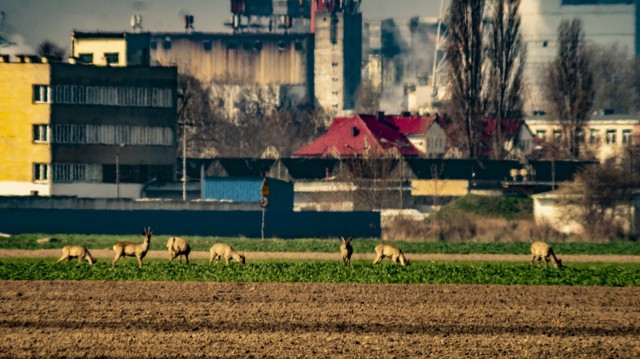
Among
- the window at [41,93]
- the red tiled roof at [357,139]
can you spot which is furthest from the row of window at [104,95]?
the red tiled roof at [357,139]

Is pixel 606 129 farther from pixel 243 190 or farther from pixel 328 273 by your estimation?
pixel 328 273

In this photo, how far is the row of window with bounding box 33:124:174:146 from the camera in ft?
341

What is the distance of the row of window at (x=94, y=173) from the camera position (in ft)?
342

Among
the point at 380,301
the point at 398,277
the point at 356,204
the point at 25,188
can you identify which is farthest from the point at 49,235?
the point at 380,301

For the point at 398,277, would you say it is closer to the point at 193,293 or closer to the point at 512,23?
the point at 193,293

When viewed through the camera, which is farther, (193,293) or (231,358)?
(193,293)

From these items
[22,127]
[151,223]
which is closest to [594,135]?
[22,127]

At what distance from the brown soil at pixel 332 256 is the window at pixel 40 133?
3209 centimetres

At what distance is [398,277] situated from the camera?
52875 mm

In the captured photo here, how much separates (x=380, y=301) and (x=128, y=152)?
211 feet

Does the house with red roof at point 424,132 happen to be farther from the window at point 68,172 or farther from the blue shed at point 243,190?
the window at point 68,172

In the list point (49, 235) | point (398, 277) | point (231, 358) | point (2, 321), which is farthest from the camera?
point (49, 235)

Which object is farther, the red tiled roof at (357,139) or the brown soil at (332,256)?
the red tiled roof at (357,139)

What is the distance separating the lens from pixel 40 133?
103938 millimetres
